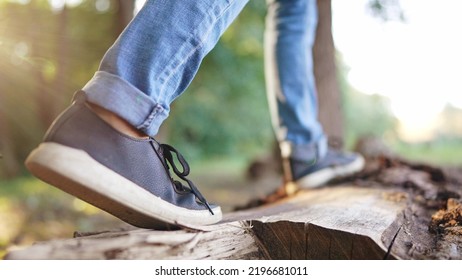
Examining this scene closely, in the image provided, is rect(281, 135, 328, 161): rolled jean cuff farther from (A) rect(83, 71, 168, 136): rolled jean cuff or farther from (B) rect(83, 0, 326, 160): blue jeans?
(A) rect(83, 71, 168, 136): rolled jean cuff

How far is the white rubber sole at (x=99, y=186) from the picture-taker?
0.87m

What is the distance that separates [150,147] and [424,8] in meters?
2.28

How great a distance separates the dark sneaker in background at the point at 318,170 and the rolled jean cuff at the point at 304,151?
0.02m

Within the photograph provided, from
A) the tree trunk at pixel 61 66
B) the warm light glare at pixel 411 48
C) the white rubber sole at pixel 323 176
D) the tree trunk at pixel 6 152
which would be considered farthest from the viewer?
the tree trunk at pixel 61 66

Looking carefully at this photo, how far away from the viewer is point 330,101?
3482mm

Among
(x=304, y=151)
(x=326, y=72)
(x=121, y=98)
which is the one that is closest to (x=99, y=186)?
(x=121, y=98)

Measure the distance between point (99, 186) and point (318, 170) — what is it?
1.22 m

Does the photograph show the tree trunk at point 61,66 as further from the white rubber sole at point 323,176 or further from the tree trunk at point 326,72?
the white rubber sole at point 323,176

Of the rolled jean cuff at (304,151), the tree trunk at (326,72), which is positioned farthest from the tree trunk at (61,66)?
the rolled jean cuff at (304,151)

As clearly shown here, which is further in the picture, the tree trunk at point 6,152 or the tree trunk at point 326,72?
the tree trunk at point 6,152

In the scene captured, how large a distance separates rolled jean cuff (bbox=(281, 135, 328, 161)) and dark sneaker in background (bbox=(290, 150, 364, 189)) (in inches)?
0.7

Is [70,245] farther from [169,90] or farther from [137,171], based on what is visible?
[169,90]
